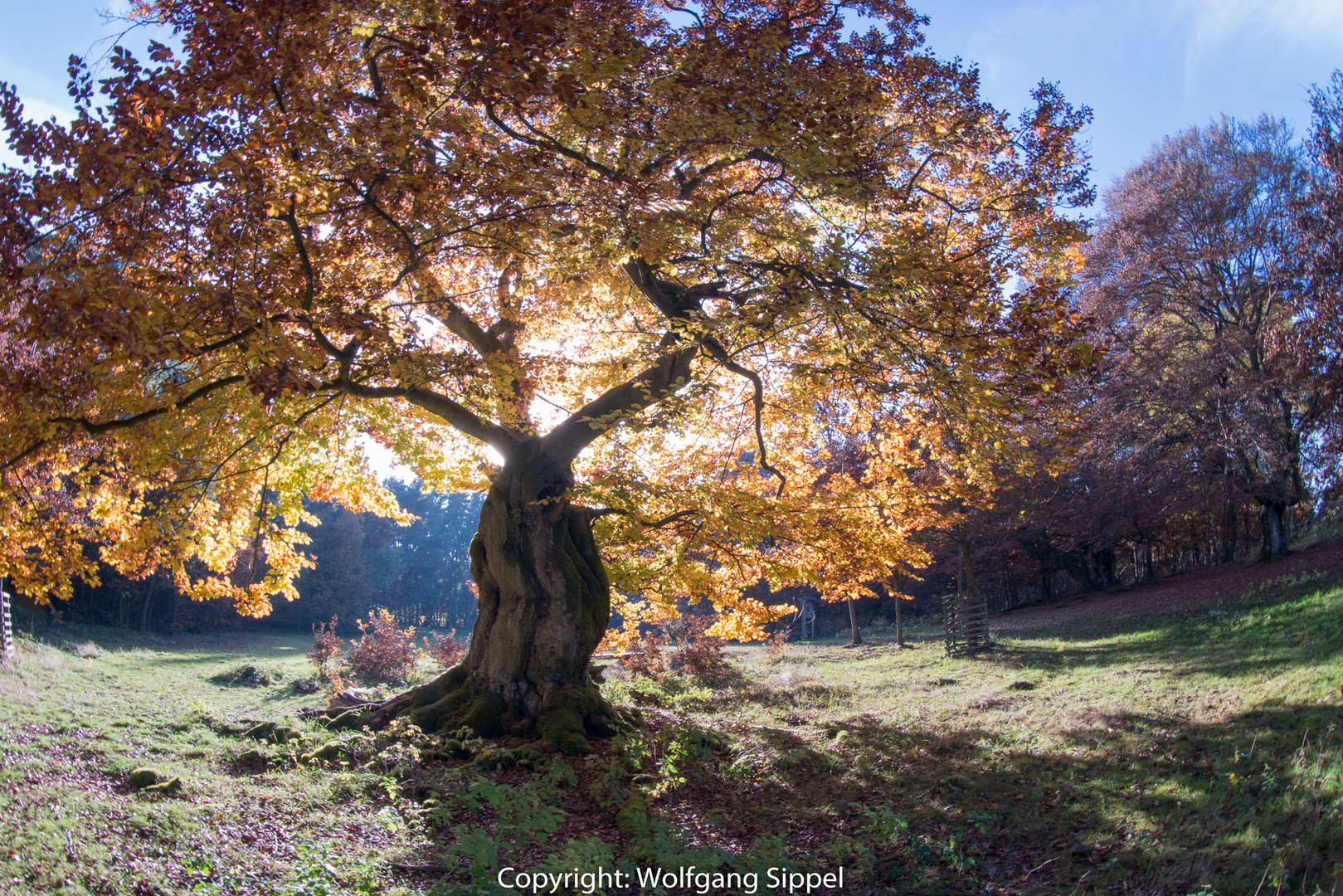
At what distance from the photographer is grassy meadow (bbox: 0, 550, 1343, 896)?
4.24 m

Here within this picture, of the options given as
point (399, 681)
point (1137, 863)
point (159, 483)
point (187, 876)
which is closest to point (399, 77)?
point (187, 876)

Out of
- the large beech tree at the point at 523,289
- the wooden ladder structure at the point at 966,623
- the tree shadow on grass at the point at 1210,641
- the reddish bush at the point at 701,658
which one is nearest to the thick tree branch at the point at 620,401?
the large beech tree at the point at 523,289

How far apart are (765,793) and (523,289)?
6615 mm

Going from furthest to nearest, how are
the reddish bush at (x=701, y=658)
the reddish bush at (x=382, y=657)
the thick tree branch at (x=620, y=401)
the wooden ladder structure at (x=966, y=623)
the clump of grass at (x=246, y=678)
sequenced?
1. the wooden ladder structure at (x=966, y=623)
2. the reddish bush at (x=382, y=657)
3. the clump of grass at (x=246, y=678)
4. the reddish bush at (x=701, y=658)
5. the thick tree branch at (x=620, y=401)

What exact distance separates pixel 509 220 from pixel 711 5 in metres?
3.63

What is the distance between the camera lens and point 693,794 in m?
7.16

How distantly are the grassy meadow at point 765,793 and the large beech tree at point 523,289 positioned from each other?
171 centimetres

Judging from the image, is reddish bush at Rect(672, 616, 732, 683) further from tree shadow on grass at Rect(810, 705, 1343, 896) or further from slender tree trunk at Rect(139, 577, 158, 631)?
slender tree trunk at Rect(139, 577, 158, 631)

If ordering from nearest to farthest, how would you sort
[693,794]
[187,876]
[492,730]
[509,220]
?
[187,876] → [509,220] → [693,794] → [492,730]

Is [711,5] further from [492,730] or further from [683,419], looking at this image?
[492,730]

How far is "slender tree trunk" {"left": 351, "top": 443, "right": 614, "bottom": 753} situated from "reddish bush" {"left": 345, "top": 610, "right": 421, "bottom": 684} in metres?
8.68

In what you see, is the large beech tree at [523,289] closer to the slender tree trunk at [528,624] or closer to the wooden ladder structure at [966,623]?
the slender tree trunk at [528,624]

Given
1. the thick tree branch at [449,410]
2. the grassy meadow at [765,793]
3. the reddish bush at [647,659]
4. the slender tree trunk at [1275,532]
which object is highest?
the thick tree branch at [449,410]

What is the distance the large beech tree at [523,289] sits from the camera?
14.5 ft
